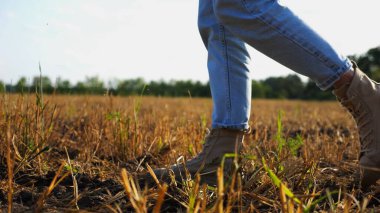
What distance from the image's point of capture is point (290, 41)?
4.29 feet

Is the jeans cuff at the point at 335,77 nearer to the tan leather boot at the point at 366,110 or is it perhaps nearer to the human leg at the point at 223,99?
the tan leather boot at the point at 366,110

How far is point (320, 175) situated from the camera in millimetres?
1869

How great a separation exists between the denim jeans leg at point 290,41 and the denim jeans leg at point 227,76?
31cm

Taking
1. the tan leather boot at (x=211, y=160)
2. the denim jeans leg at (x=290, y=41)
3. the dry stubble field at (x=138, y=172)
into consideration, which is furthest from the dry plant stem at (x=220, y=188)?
the tan leather boot at (x=211, y=160)

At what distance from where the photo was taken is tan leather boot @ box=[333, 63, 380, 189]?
1377 millimetres

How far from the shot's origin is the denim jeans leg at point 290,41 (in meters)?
1.30

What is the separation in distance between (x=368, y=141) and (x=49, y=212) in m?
1.14

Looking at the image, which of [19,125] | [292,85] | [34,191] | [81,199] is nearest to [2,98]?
[19,125]

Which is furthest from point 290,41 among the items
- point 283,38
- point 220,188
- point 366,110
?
point 220,188

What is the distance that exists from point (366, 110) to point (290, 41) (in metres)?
0.40

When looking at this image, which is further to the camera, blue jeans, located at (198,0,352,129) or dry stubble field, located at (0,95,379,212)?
blue jeans, located at (198,0,352,129)

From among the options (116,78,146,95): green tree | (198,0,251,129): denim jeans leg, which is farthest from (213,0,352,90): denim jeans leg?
(116,78,146,95): green tree

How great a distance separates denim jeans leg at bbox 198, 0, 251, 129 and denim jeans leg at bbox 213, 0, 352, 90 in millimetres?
311

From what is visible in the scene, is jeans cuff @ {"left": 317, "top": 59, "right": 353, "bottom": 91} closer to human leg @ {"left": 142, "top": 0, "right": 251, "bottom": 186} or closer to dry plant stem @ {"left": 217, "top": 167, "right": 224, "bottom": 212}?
human leg @ {"left": 142, "top": 0, "right": 251, "bottom": 186}
